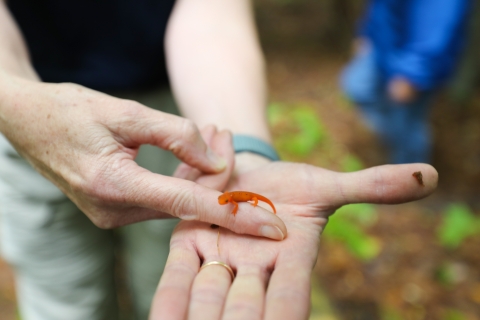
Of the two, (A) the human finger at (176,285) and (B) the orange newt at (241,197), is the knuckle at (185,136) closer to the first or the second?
(B) the orange newt at (241,197)

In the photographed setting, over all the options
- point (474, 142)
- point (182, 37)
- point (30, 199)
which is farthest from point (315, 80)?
point (30, 199)

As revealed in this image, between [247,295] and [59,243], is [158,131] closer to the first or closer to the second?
[247,295]

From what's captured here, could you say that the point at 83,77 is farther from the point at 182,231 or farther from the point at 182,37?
the point at 182,231

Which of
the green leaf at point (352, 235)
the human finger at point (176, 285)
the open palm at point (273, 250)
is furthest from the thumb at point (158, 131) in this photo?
the green leaf at point (352, 235)

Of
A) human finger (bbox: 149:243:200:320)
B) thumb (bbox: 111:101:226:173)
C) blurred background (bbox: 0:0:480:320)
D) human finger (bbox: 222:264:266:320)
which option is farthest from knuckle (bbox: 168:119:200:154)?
blurred background (bbox: 0:0:480:320)

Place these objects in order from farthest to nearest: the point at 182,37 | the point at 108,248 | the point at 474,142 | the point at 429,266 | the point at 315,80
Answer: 1. the point at 315,80
2. the point at 474,142
3. the point at 429,266
4. the point at 108,248
5. the point at 182,37

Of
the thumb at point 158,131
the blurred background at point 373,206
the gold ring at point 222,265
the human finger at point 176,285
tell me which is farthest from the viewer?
the blurred background at point 373,206

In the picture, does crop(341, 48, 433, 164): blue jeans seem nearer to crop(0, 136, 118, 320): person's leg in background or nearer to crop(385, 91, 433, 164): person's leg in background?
crop(385, 91, 433, 164): person's leg in background
